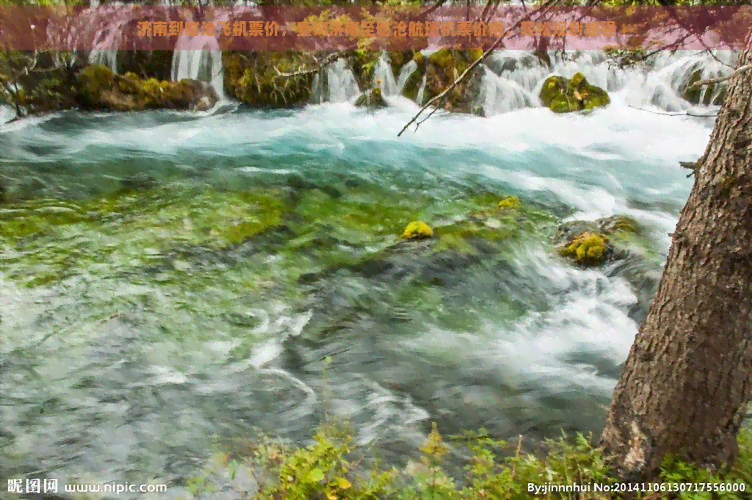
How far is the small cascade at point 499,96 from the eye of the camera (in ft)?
43.3

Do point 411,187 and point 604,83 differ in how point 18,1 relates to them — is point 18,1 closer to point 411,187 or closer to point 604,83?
point 411,187

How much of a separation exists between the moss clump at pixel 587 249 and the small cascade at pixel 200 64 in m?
11.0

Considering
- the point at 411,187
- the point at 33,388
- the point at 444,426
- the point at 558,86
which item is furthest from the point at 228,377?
the point at 558,86

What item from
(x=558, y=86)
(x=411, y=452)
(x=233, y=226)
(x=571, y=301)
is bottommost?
(x=411, y=452)

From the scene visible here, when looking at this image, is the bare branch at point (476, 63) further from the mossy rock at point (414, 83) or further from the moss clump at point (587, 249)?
the mossy rock at point (414, 83)

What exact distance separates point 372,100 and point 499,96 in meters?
3.60

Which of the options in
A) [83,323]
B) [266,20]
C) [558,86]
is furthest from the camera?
[266,20]

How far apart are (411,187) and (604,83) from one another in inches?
334

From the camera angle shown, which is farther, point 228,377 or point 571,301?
point 571,301

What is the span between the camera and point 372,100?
13.3 meters

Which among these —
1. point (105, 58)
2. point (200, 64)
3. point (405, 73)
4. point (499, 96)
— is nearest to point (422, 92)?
point (405, 73)

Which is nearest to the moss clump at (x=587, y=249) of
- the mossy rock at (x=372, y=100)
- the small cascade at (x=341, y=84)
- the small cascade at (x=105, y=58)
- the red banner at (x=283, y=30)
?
the red banner at (x=283, y=30)

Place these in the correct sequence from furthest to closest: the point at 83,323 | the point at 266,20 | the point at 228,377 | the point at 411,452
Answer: the point at 266,20, the point at 83,323, the point at 228,377, the point at 411,452

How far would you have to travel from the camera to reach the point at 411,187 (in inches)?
348
